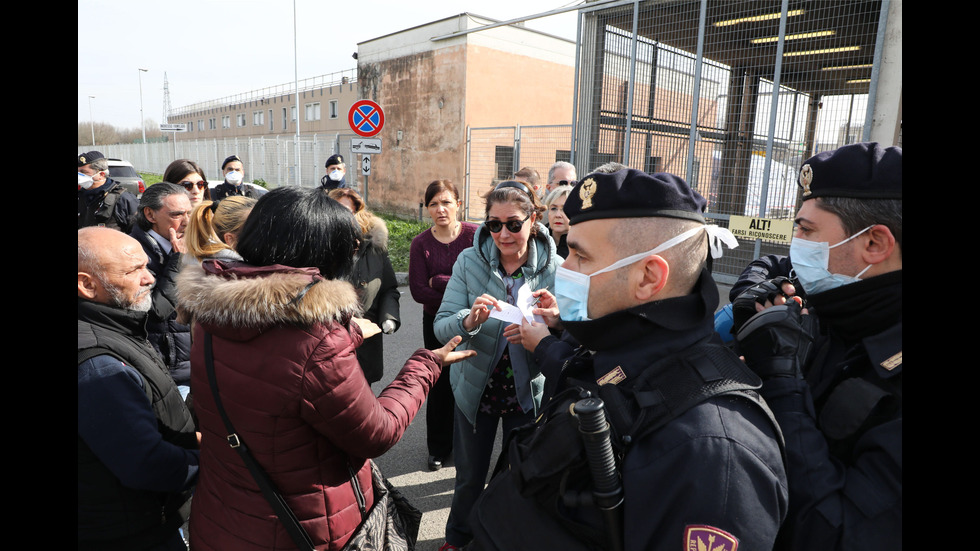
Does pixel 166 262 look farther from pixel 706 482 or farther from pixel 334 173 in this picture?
pixel 334 173

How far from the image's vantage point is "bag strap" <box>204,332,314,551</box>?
159 cm

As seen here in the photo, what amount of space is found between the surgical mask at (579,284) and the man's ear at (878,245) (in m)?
0.33

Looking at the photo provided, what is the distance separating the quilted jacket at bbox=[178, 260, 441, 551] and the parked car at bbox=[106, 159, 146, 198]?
13268 mm

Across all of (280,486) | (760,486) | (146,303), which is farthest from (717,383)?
(146,303)

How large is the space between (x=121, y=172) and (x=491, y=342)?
15.4 metres

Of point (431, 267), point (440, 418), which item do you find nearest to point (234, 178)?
point (431, 267)

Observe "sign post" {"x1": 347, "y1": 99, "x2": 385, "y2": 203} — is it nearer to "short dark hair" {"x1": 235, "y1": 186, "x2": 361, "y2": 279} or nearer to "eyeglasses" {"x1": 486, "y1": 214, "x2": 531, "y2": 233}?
"eyeglasses" {"x1": 486, "y1": 214, "x2": 531, "y2": 233}

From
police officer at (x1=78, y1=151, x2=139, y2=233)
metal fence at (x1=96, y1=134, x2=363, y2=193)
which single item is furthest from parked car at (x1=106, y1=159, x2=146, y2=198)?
police officer at (x1=78, y1=151, x2=139, y2=233)

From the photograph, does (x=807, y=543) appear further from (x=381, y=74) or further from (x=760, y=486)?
(x=381, y=74)

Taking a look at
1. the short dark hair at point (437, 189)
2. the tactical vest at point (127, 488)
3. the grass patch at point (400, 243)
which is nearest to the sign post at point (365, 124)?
the grass patch at point (400, 243)

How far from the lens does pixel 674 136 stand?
867 cm

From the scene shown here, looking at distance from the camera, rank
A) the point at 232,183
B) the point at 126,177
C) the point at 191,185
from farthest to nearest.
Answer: the point at 126,177, the point at 232,183, the point at 191,185

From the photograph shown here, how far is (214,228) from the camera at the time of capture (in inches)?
115

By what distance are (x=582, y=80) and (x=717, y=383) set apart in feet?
24.6
